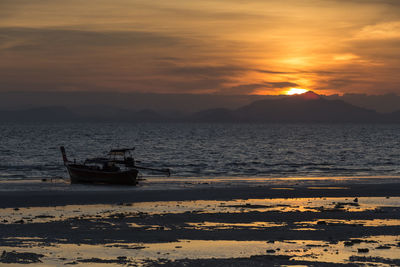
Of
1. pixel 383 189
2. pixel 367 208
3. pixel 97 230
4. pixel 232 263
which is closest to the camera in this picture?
pixel 232 263

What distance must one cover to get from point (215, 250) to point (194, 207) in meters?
11.5

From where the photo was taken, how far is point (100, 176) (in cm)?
4903

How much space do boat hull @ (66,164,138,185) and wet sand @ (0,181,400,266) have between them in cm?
920

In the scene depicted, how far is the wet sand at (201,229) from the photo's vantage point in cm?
1873

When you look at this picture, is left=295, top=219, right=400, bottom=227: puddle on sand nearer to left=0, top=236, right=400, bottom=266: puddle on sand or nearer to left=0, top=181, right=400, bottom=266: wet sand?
left=0, top=181, right=400, bottom=266: wet sand

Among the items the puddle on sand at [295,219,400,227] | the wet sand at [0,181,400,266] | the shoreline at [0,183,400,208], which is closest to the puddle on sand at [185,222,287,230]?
the wet sand at [0,181,400,266]

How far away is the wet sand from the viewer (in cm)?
1873

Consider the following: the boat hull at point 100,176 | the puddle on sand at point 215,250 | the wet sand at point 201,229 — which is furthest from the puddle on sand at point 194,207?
the boat hull at point 100,176

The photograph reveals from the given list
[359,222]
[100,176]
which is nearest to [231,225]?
[359,222]

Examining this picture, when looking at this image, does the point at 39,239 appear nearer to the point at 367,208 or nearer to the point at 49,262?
the point at 49,262

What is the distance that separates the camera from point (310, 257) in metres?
18.8

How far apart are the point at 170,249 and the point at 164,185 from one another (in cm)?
2703

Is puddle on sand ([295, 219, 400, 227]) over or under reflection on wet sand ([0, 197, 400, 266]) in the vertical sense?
under

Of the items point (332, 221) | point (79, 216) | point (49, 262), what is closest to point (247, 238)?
point (332, 221)
